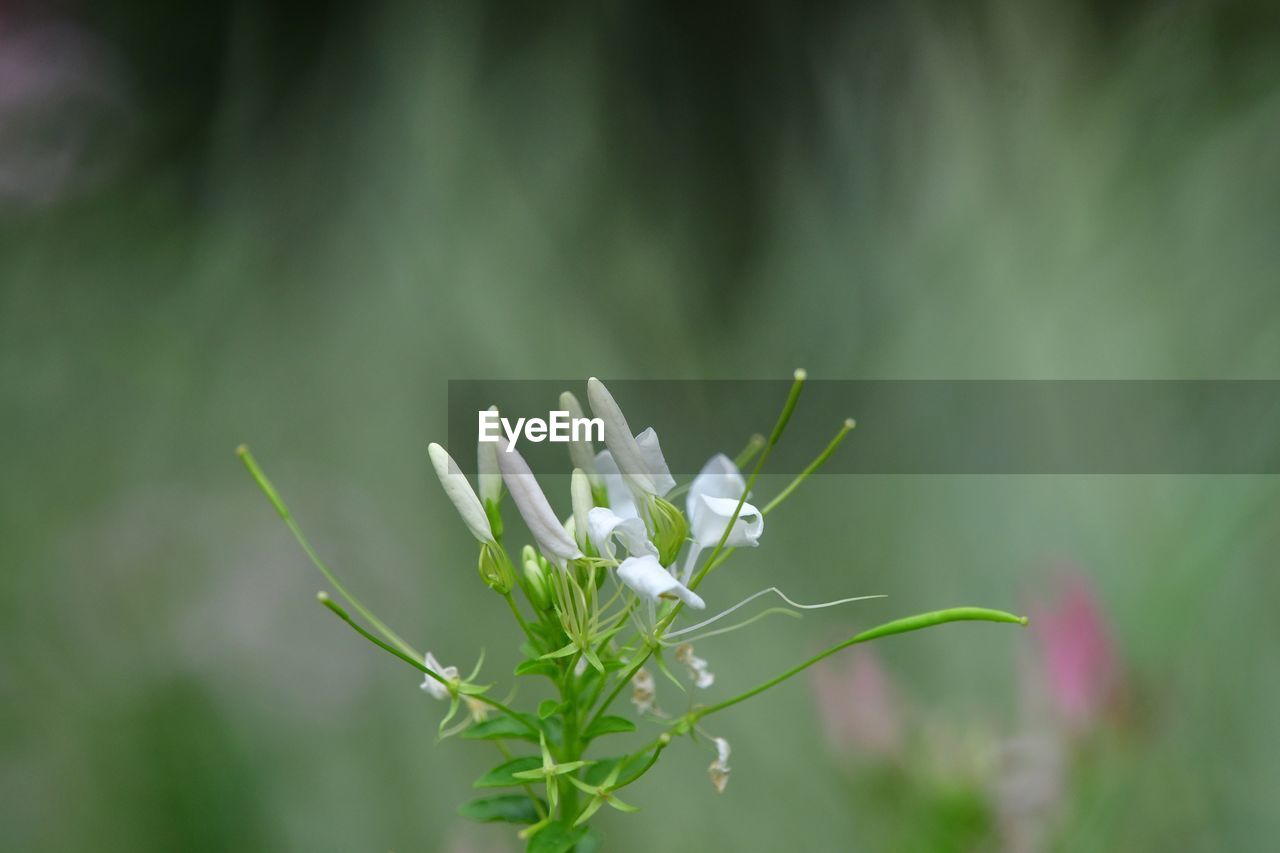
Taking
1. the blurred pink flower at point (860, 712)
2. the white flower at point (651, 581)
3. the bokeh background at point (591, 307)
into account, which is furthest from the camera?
the bokeh background at point (591, 307)

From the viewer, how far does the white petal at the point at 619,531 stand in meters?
0.21

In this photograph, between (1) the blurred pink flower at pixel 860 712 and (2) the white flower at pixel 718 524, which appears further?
(1) the blurred pink flower at pixel 860 712

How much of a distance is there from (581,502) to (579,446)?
13mm

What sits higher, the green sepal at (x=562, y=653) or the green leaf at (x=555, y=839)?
the green sepal at (x=562, y=653)

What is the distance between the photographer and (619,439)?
0.21m

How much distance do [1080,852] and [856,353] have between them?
1.75 ft

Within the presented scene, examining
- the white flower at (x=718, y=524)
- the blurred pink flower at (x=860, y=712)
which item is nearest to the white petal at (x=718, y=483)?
the white flower at (x=718, y=524)

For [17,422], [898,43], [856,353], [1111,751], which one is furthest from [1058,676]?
[17,422]

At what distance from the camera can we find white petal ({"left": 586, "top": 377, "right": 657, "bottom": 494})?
0.67ft

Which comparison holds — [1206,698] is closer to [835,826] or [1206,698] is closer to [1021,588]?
[1021,588]

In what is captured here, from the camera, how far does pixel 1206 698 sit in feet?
2.62

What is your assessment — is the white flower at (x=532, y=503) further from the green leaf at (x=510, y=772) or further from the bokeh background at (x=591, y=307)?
the bokeh background at (x=591, y=307)

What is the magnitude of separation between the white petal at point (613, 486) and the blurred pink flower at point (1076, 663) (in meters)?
0.38

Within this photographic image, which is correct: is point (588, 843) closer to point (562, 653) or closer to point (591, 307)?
point (562, 653)
